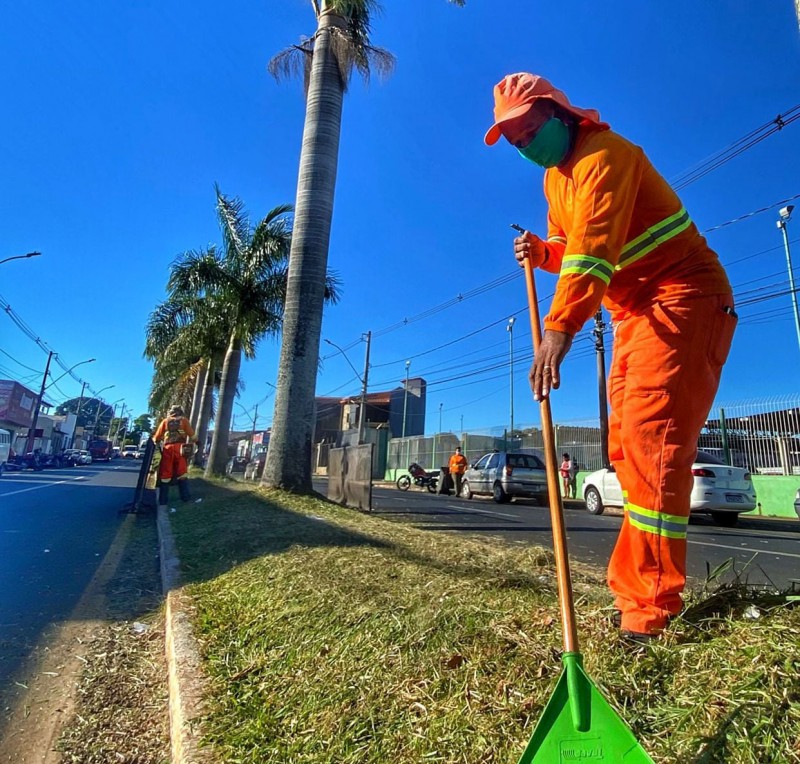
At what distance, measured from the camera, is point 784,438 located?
14805 millimetres

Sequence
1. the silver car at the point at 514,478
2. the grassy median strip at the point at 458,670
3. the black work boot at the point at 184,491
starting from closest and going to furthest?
the grassy median strip at the point at 458,670 → the black work boot at the point at 184,491 → the silver car at the point at 514,478

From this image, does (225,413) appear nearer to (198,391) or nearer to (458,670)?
(198,391)

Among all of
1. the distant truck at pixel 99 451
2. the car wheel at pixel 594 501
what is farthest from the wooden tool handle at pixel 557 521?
the distant truck at pixel 99 451

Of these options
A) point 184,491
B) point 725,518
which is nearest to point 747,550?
point 725,518

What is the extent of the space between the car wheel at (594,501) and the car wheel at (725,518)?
2.61m

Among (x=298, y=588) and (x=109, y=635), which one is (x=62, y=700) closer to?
(x=109, y=635)

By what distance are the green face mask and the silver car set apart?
14467 millimetres

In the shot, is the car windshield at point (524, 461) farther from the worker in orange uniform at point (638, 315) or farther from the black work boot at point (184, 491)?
the worker in orange uniform at point (638, 315)

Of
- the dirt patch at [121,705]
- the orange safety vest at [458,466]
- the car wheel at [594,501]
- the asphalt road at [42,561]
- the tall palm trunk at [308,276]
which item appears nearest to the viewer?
the dirt patch at [121,705]

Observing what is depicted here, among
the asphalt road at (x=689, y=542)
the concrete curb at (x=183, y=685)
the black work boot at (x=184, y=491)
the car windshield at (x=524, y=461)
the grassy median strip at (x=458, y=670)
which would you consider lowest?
the concrete curb at (x=183, y=685)

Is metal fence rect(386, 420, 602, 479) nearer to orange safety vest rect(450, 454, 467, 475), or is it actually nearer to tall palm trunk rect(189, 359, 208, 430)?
orange safety vest rect(450, 454, 467, 475)

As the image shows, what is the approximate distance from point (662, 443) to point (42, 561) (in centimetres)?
624

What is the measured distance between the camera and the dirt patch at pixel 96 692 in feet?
7.57

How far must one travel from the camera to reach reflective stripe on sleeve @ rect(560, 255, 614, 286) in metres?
1.91
